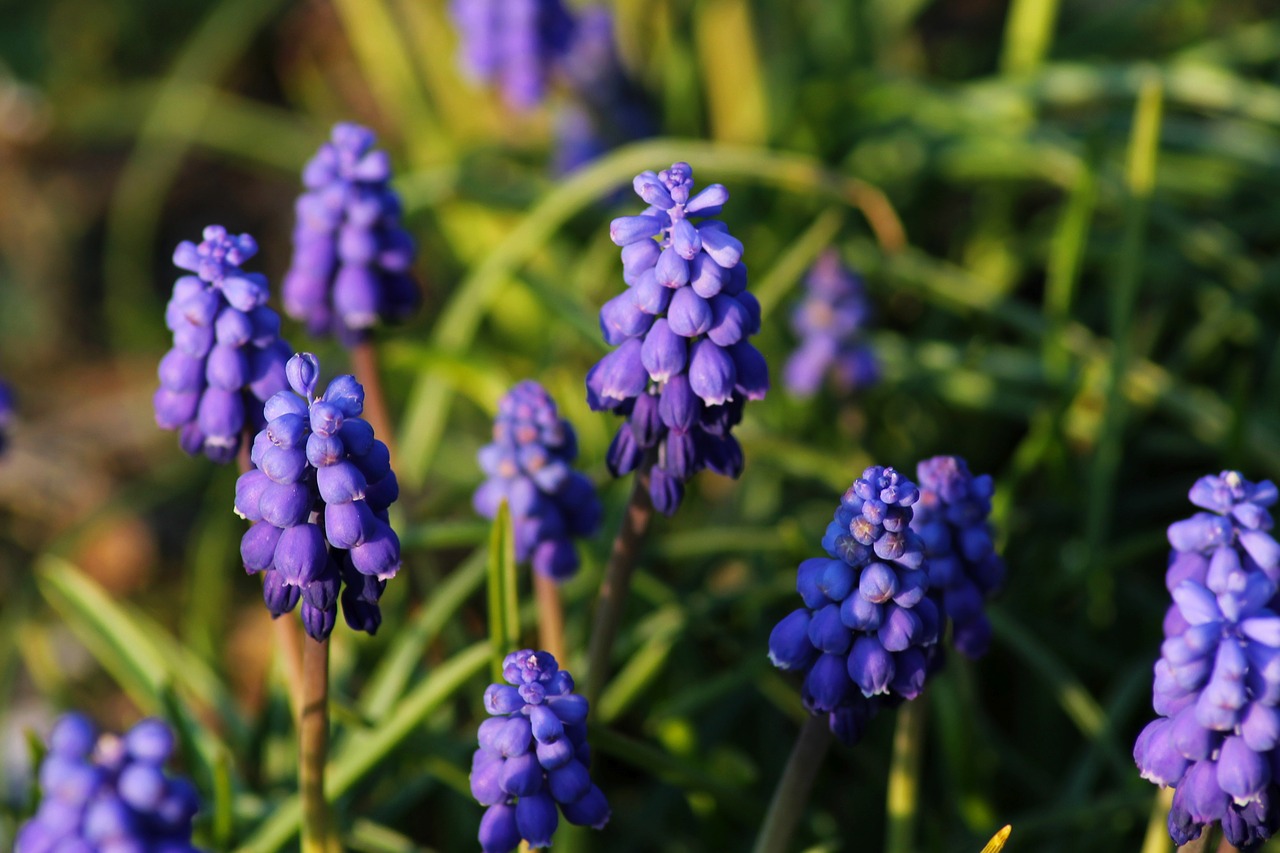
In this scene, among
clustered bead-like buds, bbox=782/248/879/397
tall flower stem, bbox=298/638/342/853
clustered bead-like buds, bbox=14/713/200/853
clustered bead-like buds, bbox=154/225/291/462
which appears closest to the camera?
clustered bead-like buds, bbox=14/713/200/853

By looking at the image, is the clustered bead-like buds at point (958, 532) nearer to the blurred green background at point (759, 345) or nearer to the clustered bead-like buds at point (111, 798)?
the blurred green background at point (759, 345)

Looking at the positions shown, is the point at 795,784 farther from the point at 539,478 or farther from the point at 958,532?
the point at 539,478

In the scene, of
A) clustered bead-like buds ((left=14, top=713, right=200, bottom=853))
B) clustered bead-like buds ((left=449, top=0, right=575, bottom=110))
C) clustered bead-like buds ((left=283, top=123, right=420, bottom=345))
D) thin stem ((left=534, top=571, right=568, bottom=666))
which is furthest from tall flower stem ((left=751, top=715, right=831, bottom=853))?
clustered bead-like buds ((left=449, top=0, right=575, bottom=110))

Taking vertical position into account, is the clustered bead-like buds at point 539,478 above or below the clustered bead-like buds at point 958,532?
above

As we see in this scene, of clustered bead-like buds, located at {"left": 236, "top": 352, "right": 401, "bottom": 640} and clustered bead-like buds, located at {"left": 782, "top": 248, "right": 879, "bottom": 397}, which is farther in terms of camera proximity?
clustered bead-like buds, located at {"left": 782, "top": 248, "right": 879, "bottom": 397}

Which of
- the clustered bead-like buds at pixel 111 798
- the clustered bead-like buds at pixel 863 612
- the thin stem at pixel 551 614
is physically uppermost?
the thin stem at pixel 551 614

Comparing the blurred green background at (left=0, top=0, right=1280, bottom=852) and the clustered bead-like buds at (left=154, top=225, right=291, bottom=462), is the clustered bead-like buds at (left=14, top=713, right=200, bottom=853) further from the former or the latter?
the blurred green background at (left=0, top=0, right=1280, bottom=852)

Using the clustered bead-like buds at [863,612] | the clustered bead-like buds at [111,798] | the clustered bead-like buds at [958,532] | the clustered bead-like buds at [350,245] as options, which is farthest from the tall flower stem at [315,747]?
the clustered bead-like buds at [958,532]
